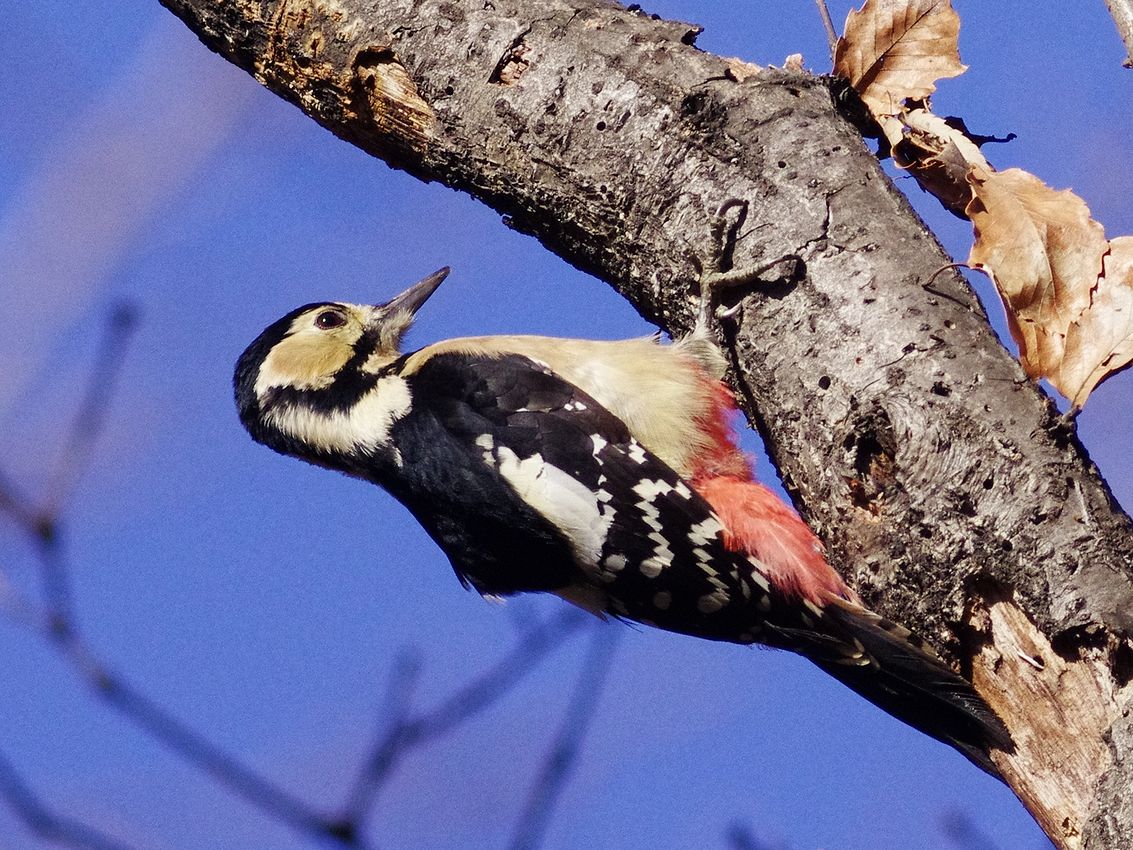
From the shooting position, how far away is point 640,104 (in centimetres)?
309

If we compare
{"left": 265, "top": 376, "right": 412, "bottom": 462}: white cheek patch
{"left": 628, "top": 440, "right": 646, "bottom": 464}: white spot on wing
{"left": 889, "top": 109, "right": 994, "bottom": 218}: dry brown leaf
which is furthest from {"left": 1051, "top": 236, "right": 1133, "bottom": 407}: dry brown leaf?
{"left": 265, "top": 376, "right": 412, "bottom": 462}: white cheek patch

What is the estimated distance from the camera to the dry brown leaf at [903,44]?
10.1 ft

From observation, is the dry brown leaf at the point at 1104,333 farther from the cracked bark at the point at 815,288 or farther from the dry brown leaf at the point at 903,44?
the dry brown leaf at the point at 903,44

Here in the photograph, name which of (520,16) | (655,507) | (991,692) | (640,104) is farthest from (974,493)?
(520,16)

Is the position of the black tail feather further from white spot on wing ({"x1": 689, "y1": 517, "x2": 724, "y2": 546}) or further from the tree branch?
the tree branch

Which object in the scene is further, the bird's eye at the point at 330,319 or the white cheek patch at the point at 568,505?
the bird's eye at the point at 330,319

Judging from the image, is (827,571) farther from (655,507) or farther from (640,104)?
(640,104)

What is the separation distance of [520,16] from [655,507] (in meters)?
1.32

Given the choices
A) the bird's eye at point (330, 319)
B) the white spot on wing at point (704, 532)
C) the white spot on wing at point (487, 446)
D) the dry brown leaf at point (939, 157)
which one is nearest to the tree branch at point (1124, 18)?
the dry brown leaf at point (939, 157)

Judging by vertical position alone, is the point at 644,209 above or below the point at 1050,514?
above

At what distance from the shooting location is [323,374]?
3900 millimetres

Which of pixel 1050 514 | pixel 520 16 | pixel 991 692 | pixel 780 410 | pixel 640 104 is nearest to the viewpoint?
pixel 1050 514

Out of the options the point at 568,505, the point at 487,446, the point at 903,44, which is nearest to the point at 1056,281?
the point at 903,44

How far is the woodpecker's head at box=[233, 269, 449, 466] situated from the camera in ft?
12.3
